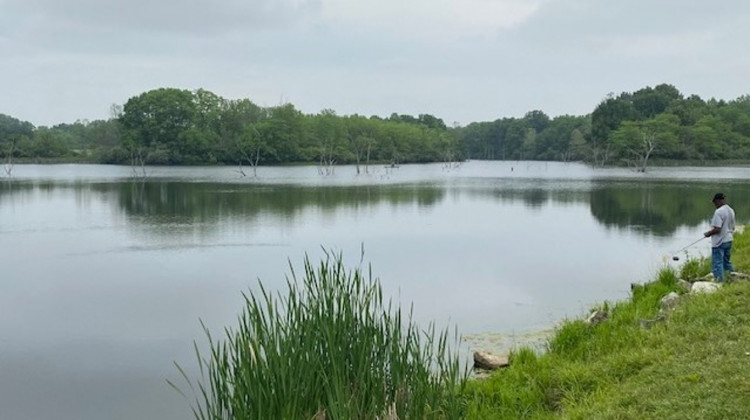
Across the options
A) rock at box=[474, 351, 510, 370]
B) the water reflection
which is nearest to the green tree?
the water reflection

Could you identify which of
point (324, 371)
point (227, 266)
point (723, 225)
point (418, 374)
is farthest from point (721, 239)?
point (227, 266)

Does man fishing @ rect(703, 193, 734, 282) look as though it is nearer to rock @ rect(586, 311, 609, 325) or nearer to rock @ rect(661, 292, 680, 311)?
rock @ rect(661, 292, 680, 311)

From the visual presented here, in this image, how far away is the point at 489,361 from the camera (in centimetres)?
823

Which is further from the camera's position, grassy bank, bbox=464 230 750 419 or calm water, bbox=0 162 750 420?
calm water, bbox=0 162 750 420

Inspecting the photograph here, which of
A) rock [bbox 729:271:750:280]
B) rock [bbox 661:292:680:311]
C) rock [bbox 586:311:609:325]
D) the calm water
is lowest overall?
the calm water

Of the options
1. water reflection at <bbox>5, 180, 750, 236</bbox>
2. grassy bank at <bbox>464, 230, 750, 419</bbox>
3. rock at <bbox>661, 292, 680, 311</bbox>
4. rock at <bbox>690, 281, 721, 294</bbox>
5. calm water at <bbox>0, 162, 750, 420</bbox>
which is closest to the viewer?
grassy bank at <bbox>464, 230, 750, 419</bbox>

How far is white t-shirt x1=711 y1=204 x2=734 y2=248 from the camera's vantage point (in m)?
9.36

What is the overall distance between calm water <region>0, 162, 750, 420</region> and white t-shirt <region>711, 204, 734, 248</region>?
2.97 m

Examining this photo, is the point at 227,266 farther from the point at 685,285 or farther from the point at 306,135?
the point at 306,135

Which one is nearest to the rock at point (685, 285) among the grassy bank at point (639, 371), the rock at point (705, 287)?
the rock at point (705, 287)

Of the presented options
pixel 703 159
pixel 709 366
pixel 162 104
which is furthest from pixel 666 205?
pixel 162 104

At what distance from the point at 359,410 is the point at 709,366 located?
2.97 meters

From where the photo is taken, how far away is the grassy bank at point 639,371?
5.00m

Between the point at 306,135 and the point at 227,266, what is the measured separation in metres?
89.3
